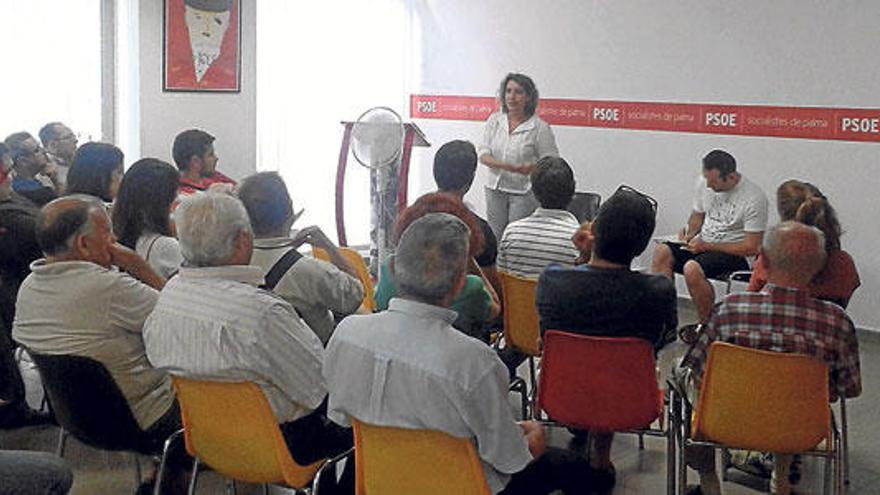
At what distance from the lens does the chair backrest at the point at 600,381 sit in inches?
126

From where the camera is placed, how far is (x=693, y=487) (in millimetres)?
3859

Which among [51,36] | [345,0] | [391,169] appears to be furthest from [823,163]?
[51,36]

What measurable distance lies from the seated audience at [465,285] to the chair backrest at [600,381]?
0.31 metres

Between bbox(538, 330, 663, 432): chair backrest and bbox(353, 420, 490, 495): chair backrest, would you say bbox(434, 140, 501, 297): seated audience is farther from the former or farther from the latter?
bbox(353, 420, 490, 495): chair backrest

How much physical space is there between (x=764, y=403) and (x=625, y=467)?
1.24 metres

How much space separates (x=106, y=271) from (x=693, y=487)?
7.56 ft

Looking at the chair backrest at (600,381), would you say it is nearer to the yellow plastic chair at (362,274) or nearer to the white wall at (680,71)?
the yellow plastic chair at (362,274)

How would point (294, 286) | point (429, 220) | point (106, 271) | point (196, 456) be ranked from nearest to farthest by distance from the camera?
point (429, 220) < point (196, 456) < point (106, 271) < point (294, 286)

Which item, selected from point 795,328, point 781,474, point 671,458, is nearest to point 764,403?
point 795,328

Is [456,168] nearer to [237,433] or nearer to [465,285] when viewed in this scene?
[465,285]

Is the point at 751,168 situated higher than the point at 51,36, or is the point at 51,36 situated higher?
the point at 51,36

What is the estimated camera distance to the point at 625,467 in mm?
4168

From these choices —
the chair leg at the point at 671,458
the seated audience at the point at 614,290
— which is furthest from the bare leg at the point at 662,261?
the chair leg at the point at 671,458

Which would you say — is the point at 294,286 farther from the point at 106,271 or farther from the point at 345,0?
the point at 345,0
